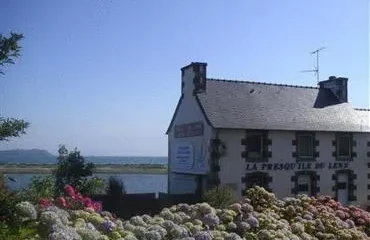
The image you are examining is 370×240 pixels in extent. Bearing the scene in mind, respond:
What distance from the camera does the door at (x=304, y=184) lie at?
22.0 meters

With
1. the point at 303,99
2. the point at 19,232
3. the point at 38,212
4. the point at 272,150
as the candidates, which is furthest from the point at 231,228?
the point at 303,99

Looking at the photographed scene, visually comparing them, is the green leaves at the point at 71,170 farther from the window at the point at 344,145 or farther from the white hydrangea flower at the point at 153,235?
the white hydrangea flower at the point at 153,235

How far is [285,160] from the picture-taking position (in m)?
21.6

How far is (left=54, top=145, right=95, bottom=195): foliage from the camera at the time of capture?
2100 cm

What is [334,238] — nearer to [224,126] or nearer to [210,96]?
[224,126]

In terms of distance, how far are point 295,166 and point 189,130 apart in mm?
5164

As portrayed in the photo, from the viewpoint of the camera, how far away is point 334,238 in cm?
829

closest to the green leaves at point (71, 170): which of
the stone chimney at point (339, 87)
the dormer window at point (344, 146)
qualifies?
the dormer window at point (344, 146)

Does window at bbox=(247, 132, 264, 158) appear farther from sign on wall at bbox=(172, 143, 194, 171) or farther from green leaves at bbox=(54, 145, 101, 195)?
green leaves at bbox=(54, 145, 101, 195)

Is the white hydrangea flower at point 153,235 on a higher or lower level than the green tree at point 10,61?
lower

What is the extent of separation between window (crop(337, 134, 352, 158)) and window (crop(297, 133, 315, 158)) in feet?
5.88

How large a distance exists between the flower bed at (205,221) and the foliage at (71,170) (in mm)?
12562

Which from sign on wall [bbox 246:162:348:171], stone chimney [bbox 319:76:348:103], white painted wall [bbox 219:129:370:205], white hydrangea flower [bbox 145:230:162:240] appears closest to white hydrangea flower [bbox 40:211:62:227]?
white hydrangea flower [bbox 145:230:162:240]

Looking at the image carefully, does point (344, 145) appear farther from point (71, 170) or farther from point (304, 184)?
point (71, 170)
